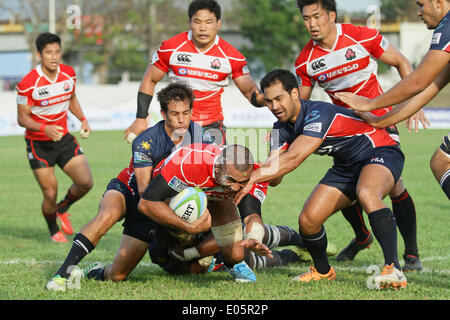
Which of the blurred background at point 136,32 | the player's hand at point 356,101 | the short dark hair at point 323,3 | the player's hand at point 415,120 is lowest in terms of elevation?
the blurred background at point 136,32

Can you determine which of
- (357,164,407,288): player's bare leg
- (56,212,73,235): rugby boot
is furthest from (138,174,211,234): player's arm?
(56,212,73,235): rugby boot

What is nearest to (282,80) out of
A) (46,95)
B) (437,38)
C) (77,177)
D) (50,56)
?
(437,38)

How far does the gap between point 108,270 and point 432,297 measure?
9.69 ft

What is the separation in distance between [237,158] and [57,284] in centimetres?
193

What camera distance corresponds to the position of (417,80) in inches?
207

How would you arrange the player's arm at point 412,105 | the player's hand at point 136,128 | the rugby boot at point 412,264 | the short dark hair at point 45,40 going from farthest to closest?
1. the short dark hair at point 45,40
2. the player's hand at point 136,128
3. the rugby boot at point 412,264
4. the player's arm at point 412,105

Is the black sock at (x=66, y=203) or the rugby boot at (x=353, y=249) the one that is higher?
the rugby boot at (x=353, y=249)

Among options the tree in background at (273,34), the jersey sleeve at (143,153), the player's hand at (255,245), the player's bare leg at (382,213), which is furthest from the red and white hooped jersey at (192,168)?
the tree in background at (273,34)

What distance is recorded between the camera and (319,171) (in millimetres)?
16719

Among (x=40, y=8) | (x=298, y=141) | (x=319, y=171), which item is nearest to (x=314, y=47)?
(x=298, y=141)

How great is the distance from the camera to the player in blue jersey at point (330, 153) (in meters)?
5.75

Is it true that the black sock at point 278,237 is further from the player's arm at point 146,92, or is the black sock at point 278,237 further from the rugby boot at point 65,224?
the rugby boot at point 65,224

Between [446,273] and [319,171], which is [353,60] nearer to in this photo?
[446,273]

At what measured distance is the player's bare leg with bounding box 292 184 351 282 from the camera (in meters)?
6.15
